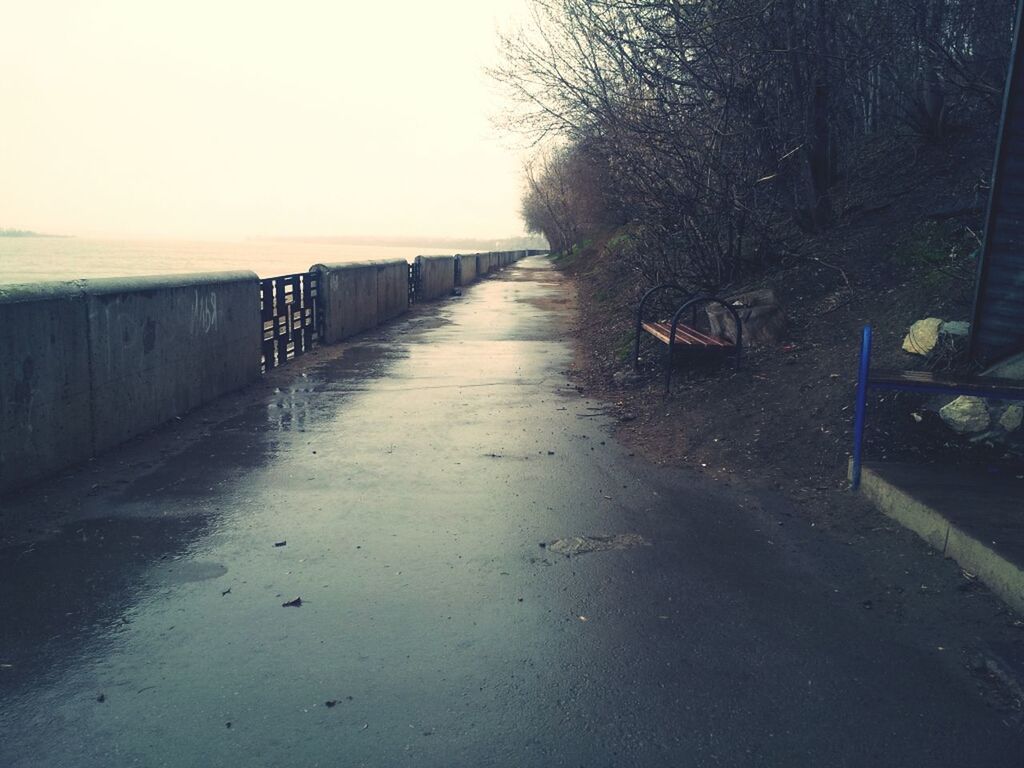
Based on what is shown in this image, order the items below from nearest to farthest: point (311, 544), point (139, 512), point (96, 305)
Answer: point (311, 544), point (139, 512), point (96, 305)

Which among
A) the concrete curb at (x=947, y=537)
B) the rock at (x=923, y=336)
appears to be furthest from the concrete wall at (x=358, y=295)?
the concrete curb at (x=947, y=537)

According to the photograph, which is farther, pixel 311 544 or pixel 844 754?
pixel 311 544

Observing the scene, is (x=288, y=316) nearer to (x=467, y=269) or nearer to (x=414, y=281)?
(x=414, y=281)

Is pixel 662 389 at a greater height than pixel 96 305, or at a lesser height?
lesser

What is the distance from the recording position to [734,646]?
3.43 meters

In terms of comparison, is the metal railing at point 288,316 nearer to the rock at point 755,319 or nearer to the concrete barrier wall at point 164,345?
the concrete barrier wall at point 164,345

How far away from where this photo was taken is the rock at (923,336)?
6.73m

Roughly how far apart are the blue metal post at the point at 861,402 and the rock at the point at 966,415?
917mm

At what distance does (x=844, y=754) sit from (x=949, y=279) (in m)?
6.77

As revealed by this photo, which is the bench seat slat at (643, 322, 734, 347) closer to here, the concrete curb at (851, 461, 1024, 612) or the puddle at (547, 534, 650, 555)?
the concrete curb at (851, 461, 1024, 612)

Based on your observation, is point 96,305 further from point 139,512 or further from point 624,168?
point 624,168

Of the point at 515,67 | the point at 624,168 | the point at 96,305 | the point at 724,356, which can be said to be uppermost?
the point at 515,67

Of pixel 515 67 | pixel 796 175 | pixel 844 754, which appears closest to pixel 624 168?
pixel 796 175

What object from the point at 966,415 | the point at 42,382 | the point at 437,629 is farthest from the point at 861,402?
the point at 42,382
